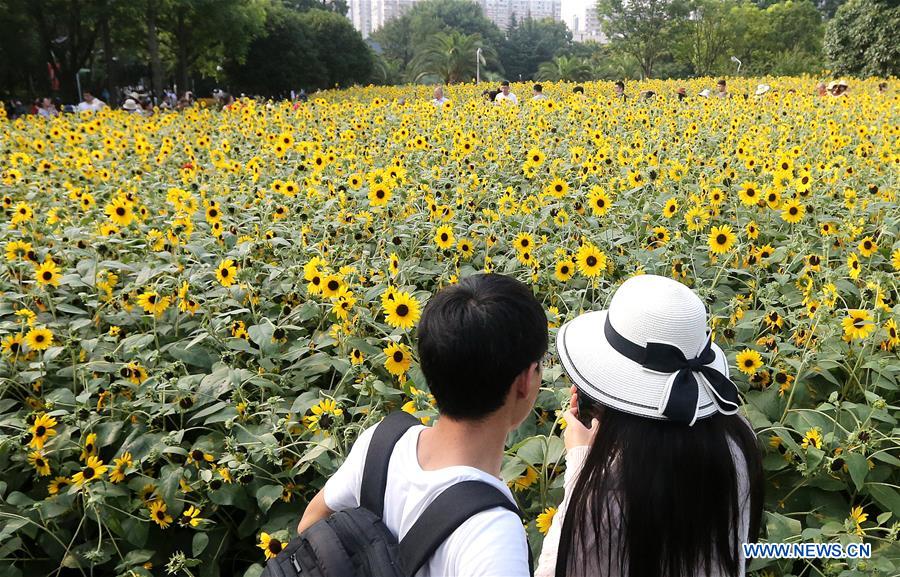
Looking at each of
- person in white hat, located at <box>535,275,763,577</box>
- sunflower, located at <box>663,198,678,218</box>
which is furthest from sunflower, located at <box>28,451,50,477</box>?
sunflower, located at <box>663,198,678,218</box>

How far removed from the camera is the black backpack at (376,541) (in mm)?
1096

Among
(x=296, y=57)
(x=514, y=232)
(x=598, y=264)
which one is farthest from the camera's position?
(x=296, y=57)

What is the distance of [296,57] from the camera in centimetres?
2931

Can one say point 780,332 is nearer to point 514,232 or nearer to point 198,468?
point 514,232

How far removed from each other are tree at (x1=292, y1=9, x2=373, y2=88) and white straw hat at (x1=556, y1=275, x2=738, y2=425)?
31184mm

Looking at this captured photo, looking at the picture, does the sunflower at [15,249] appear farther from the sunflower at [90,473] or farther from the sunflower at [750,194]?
the sunflower at [750,194]

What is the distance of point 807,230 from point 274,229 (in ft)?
9.30

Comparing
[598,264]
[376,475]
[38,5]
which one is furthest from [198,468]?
[38,5]

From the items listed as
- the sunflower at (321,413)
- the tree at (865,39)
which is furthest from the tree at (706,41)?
the sunflower at (321,413)

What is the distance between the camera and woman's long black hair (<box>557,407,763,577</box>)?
128cm

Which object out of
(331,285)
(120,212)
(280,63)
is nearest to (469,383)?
(331,285)

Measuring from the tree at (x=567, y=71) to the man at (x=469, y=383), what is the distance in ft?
107

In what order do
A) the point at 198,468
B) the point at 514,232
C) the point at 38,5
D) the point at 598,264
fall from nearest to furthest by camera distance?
the point at 198,468, the point at 598,264, the point at 514,232, the point at 38,5

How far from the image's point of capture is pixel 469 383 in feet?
Answer: 4.00
